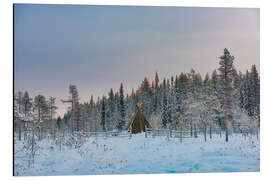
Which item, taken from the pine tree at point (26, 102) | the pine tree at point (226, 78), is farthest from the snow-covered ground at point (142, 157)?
the pine tree at point (26, 102)

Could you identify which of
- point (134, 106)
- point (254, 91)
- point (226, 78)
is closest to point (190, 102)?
point (226, 78)

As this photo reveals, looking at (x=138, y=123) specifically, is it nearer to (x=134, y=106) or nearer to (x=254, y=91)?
(x=134, y=106)

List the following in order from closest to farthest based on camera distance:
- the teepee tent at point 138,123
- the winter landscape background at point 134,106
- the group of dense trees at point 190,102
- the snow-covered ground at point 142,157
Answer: the snow-covered ground at point 142,157 < the winter landscape background at point 134,106 < the group of dense trees at point 190,102 < the teepee tent at point 138,123

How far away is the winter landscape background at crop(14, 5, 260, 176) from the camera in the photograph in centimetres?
1335

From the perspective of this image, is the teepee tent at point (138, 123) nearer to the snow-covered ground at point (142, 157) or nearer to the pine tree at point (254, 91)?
the snow-covered ground at point (142, 157)

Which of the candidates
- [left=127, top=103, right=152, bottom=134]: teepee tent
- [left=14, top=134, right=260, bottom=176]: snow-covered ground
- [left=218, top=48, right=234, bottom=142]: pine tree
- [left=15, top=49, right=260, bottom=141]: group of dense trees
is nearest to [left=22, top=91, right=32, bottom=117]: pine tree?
[left=15, top=49, right=260, bottom=141]: group of dense trees

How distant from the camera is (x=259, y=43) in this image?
14.5 m

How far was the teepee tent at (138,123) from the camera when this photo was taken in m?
16.0

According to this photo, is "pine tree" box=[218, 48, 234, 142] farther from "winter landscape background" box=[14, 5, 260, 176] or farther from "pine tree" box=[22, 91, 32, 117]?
"pine tree" box=[22, 91, 32, 117]

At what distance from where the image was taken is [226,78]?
50.8ft

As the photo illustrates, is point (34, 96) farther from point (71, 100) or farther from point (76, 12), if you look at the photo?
point (76, 12)

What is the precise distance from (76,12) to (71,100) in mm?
4225

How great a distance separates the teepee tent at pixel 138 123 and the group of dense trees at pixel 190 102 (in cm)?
26

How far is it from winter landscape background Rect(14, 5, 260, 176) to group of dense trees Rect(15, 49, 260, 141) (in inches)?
2.1
